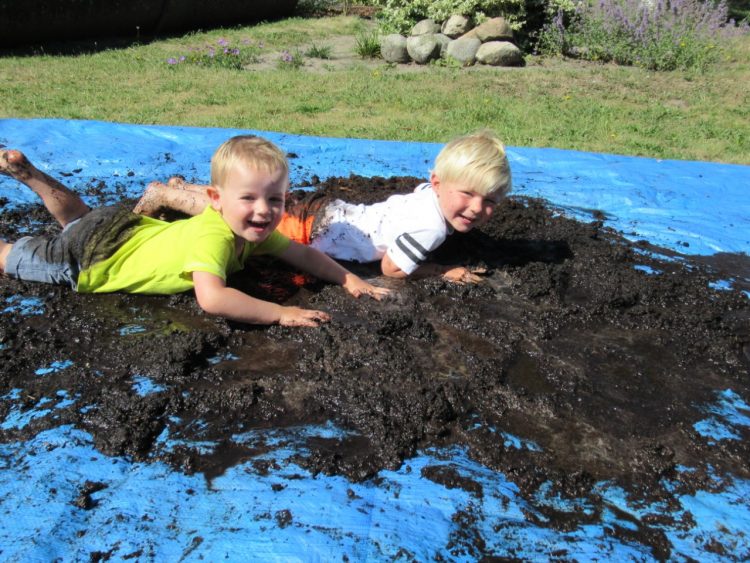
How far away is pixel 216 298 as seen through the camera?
296cm

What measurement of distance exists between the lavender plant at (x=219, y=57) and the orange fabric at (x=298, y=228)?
6577 millimetres

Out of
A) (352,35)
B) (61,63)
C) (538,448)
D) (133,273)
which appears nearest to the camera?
(538,448)

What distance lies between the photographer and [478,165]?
3404 millimetres

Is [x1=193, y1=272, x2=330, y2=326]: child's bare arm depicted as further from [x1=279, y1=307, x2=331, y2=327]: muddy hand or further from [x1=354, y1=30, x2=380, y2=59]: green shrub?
[x1=354, y1=30, x2=380, y2=59]: green shrub

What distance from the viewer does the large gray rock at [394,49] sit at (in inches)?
426

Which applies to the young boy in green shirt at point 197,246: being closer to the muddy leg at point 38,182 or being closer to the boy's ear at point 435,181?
the muddy leg at point 38,182

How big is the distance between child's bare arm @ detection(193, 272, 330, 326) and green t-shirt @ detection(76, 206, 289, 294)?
0.13 meters

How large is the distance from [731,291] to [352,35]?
1113cm

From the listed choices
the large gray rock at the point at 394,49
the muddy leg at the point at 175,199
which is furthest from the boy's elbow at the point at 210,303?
the large gray rock at the point at 394,49

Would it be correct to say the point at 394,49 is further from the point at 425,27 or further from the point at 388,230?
the point at 388,230

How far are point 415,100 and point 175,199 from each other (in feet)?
15.7

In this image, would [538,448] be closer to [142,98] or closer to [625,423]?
[625,423]

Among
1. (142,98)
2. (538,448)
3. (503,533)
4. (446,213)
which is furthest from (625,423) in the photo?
(142,98)

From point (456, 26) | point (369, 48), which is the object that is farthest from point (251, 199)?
point (456, 26)
